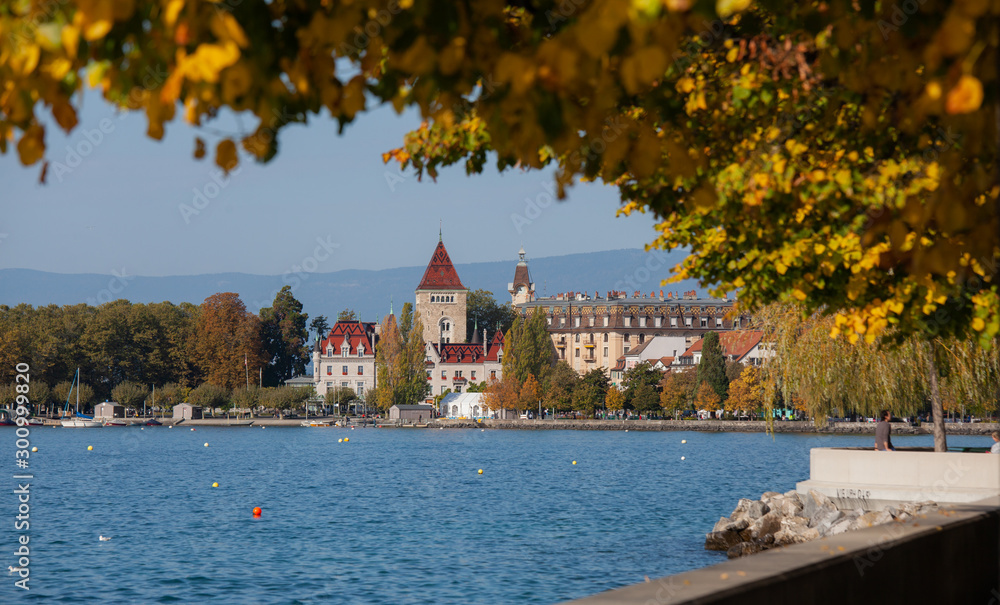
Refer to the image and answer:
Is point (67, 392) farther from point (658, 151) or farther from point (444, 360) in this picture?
point (658, 151)

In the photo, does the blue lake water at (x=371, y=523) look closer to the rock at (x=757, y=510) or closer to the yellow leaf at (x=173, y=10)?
the rock at (x=757, y=510)

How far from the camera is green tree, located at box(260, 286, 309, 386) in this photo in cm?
15800

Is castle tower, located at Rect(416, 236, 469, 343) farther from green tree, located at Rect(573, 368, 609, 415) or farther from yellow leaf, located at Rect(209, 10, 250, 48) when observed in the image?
yellow leaf, located at Rect(209, 10, 250, 48)

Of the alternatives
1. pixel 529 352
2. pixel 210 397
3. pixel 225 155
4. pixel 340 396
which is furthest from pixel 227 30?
pixel 340 396

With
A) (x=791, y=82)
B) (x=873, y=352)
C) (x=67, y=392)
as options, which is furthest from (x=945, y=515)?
(x=67, y=392)

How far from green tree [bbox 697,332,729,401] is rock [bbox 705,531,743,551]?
92270 millimetres

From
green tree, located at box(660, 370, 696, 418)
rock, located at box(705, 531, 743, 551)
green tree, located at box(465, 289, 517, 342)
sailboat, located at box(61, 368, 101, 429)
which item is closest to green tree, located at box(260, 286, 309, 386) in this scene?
green tree, located at box(465, 289, 517, 342)

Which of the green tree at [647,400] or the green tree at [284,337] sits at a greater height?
the green tree at [284,337]

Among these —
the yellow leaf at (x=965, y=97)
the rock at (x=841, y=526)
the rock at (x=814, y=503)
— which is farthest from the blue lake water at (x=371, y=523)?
the yellow leaf at (x=965, y=97)

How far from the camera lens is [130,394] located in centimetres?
13250

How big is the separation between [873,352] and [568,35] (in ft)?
71.9

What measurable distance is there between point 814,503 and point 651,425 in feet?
337

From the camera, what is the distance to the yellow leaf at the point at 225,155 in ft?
11.8

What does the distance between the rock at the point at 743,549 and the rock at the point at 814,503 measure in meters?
1.36
